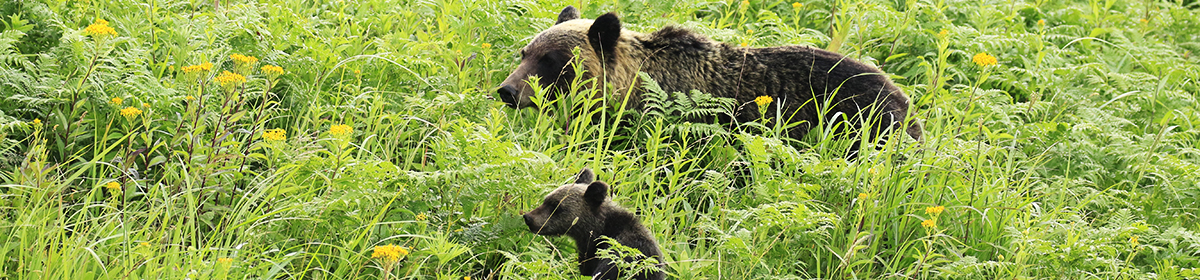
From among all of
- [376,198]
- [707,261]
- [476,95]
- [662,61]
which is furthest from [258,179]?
[662,61]

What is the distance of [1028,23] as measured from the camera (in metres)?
9.22

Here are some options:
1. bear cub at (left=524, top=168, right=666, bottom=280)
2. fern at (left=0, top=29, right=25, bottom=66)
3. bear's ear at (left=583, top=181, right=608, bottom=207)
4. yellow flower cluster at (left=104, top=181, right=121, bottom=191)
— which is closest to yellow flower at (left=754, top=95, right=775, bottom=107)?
bear cub at (left=524, top=168, right=666, bottom=280)

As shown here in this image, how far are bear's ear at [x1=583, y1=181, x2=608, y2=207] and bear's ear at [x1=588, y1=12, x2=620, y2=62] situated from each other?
2143mm

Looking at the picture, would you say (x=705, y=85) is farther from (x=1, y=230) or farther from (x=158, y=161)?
(x=1, y=230)

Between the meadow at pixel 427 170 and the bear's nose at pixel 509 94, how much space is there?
0.44 ft

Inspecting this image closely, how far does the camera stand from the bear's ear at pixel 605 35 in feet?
19.6

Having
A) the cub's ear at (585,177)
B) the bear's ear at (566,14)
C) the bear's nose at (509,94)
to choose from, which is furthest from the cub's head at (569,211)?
the bear's ear at (566,14)

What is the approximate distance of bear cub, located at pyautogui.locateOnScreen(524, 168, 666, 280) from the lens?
13.0 ft

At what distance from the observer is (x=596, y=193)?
3.96 m

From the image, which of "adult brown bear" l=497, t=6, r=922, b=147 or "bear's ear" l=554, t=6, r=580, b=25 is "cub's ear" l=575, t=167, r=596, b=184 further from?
"bear's ear" l=554, t=6, r=580, b=25

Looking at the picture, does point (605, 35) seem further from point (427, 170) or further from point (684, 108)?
point (427, 170)

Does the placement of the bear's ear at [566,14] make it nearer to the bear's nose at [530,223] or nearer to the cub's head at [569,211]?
the cub's head at [569,211]

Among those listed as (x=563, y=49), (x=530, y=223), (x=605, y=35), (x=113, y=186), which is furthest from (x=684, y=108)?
(x=113, y=186)

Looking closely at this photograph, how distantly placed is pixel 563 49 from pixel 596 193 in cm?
227
